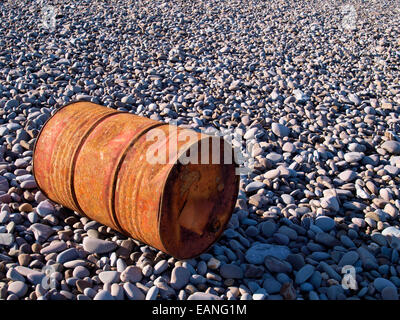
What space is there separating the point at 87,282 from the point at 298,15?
692cm

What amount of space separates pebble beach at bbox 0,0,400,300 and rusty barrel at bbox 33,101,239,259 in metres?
0.22

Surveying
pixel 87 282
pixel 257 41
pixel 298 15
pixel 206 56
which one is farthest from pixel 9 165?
pixel 298 15

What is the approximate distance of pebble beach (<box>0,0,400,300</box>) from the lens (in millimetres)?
2275

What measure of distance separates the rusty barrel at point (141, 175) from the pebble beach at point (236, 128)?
0.71ft

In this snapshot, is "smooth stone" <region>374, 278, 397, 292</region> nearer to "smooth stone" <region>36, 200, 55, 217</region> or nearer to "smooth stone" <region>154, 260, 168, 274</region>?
"smooth stone" <region>154, 260, 168, 274</region>

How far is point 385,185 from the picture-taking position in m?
3.19

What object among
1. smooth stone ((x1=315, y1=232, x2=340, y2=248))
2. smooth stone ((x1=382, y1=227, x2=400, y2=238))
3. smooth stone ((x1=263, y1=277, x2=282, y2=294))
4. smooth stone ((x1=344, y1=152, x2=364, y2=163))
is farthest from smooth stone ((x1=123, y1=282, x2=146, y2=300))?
smooth stone ((x1=344, y1=152, x2=364, y2=163))

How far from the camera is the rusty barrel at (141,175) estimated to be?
6.79 feet

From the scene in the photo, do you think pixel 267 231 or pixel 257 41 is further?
pixel 257 41

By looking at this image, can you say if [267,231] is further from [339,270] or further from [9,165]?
[9,165]

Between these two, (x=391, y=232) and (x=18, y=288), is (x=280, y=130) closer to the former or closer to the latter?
(x=391, y=232)
